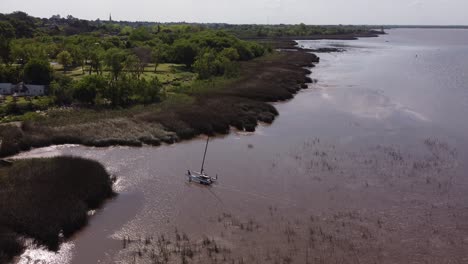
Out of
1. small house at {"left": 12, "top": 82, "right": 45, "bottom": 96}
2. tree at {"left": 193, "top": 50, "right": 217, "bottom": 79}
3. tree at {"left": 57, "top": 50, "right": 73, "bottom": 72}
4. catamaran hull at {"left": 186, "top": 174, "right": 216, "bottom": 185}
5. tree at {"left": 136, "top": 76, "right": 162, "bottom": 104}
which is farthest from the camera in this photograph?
tree at {"left": 57, "top": 50, "right": 73, "bottom": 72}

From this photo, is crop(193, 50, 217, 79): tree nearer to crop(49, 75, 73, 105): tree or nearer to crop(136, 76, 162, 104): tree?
crop(136, 76, 162, 104): tree

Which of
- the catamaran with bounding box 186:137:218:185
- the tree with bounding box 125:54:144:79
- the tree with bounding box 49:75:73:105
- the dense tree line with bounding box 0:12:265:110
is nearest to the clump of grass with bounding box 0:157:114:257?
the catamaran with bounding box 186:137:218:185

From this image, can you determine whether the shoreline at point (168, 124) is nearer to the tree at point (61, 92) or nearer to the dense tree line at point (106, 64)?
Result: the dense tree line at point (106, 64)

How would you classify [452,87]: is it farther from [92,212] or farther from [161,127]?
[92,212]

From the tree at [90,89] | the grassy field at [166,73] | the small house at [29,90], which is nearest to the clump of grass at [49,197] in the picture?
the tree at [90,89]

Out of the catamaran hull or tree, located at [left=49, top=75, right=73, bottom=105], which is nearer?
the catamaran hull

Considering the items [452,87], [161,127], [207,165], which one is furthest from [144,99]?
[452,87]
